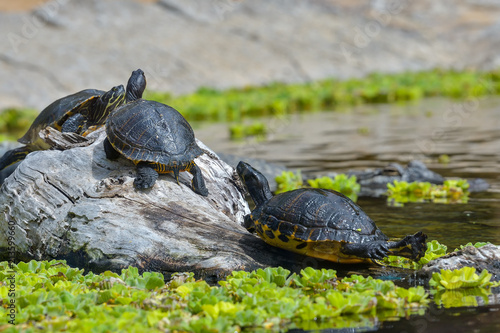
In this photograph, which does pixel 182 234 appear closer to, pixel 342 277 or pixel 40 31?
pixel 342 277

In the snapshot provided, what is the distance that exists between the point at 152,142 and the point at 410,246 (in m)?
2.21

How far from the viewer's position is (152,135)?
578 centimetres

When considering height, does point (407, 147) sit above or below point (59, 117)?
above

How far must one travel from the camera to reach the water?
14.2ft

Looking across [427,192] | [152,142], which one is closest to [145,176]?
[152,142]

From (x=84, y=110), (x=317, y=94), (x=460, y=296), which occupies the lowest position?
(x=460, y=296)

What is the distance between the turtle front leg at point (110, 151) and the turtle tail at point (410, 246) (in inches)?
95.1

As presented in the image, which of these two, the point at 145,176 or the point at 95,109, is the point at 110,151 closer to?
the point at 145,176

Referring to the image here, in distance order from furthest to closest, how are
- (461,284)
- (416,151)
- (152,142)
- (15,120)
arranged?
1. (15,120)
2. (416,151)
3. (152,142)
4. (461,284)

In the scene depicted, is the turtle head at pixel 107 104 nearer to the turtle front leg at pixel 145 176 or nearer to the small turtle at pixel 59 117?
the small turtle at pixel 59 117

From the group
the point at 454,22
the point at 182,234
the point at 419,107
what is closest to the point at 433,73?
the point at 454,22

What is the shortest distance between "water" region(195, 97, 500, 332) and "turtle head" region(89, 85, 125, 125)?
283 centimetres

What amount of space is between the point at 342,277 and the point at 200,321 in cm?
154

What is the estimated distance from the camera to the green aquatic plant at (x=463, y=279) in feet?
14.8
